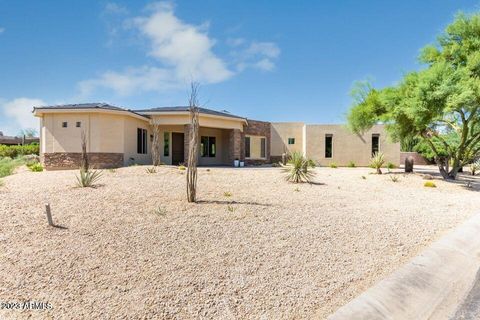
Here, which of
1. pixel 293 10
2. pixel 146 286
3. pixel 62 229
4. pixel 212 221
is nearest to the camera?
pixel 146 286

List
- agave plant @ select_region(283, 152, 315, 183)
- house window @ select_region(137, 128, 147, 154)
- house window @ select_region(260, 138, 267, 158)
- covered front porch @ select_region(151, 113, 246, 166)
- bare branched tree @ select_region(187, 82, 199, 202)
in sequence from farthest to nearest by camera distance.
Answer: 1. house window @ select_region(260, 138, 267, 158)
2. covered front porch @ select_region(151, 113, 246, 166)
3. house window @ select_region(137, 128, 147, 154)
4. agave plant @ select_region(283, 152, 315, 183)
5. bare branched tree @ select_region(187, 82, 199, 202)

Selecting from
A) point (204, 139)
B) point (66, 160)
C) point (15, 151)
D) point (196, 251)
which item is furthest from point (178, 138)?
point (196, 251)

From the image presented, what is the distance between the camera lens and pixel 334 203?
8977mm

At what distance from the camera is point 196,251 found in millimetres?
4805

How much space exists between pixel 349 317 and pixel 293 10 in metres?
14.0

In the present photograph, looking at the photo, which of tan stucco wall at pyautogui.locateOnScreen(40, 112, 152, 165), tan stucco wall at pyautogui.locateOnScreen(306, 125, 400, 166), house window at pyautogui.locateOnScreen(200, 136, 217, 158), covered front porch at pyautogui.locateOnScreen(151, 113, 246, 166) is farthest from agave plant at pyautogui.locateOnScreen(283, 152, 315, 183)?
tan stucco wall at pyautogui.locateOnScreen(306, 125, 400, 166)

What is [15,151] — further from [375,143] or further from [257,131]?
[375,143]

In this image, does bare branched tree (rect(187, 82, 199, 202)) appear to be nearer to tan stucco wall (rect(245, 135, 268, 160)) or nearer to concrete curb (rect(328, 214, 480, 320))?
concrete curb (rect(328, 214, 480, 320))

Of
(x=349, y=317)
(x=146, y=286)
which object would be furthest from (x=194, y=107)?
(x=349, y=317)

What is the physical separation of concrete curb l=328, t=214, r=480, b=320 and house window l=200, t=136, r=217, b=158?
1920 centimetres

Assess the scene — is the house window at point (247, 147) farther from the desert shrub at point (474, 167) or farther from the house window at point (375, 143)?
the desert shrub at point (474, 167)

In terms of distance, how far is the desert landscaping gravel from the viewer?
3.51m

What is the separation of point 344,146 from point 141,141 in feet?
63.0

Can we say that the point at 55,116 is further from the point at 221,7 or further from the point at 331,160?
the point at 331,160
